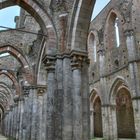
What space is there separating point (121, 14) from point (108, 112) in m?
7.78

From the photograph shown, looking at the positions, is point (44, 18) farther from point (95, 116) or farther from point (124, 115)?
point (95, 116)

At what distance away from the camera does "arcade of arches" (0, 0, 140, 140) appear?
24.0 feet

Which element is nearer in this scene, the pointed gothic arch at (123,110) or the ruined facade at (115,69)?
the ruined facade at (115,69)

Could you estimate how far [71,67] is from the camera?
7473mm

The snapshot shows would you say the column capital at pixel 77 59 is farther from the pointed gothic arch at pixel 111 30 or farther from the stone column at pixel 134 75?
the pointed gothic arch at pixel 111 30

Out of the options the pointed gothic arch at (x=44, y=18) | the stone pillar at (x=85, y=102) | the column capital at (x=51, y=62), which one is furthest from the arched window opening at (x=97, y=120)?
the stone pillar at (x=85, y=102)

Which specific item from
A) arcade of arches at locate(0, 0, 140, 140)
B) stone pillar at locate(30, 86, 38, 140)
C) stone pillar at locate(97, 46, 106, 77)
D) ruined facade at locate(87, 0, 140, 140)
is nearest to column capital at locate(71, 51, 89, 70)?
arcade of arches at locate(0, 0, 140, 140)

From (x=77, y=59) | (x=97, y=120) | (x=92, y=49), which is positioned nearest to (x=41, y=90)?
(x=77, y=59)

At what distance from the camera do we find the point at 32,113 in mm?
12695

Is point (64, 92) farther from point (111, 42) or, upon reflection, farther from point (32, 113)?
point (111, 42)

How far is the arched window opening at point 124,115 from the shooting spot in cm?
2089

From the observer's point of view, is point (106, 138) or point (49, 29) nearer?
point (49, 29)

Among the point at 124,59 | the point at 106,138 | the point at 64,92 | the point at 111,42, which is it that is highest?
the point at 111,42

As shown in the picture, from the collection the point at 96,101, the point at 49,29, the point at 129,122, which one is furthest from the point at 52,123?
the point at 96,101
